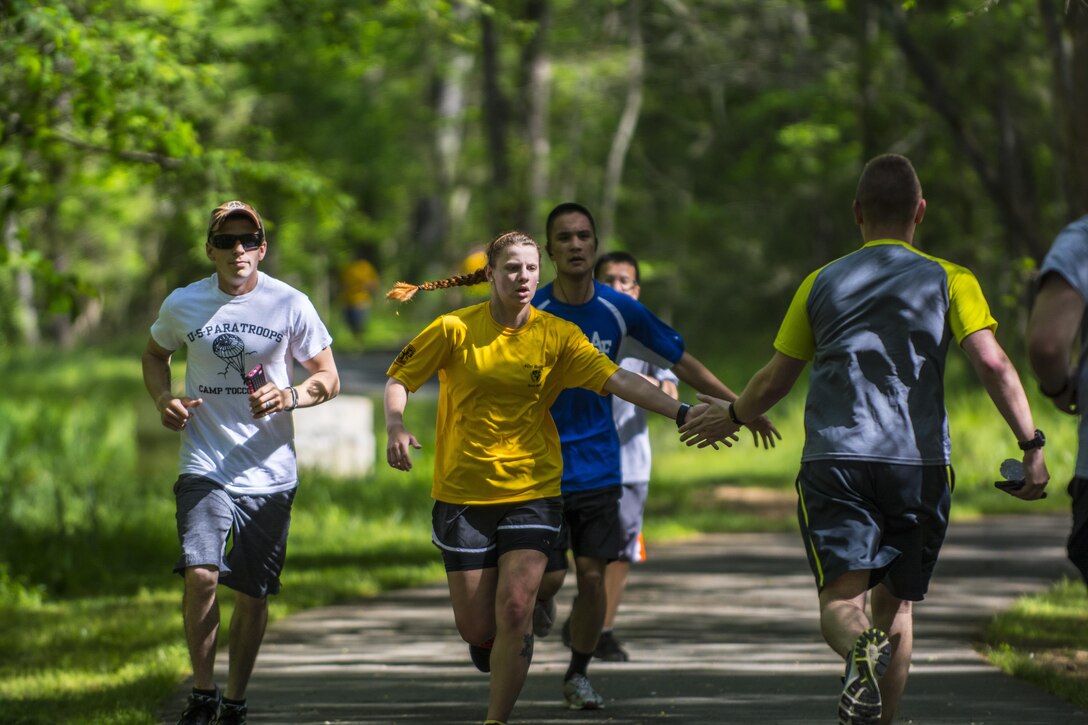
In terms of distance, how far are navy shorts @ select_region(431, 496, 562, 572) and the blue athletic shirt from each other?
105 centimetres

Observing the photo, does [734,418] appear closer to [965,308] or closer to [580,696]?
[965,308]

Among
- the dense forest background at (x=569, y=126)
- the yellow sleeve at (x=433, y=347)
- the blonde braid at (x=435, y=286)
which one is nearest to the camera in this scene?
the yellow sleeve at (x=433, y=347)

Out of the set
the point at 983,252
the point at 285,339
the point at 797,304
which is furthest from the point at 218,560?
the point at 983,252

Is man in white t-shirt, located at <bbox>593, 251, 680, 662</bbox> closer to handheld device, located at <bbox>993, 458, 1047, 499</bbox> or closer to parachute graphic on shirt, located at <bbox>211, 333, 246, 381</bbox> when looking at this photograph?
parachute graphic on shirt, located at <bbox>211, 333, 246, 381</bbox>

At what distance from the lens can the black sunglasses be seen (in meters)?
6.56

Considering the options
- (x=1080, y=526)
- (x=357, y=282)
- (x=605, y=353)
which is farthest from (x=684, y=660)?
(x=357, y=282)

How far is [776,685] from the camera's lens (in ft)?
24.9

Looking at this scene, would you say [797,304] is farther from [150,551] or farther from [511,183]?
[511,183]

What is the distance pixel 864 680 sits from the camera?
508 centimetres

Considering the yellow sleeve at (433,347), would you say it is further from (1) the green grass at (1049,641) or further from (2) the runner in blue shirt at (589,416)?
(1) the green grass at (1049,641)

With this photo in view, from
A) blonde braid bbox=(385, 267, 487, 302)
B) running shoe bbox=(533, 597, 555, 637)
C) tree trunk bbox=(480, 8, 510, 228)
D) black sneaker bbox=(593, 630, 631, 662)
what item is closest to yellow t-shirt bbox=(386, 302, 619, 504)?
blonde braid bbox=(385, 267, 487, 302)

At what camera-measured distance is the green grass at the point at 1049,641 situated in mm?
7488

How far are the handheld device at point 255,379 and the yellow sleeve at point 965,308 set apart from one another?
101 inches

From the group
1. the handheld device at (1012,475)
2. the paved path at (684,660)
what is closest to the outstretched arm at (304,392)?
the paved path at (684,660)
